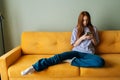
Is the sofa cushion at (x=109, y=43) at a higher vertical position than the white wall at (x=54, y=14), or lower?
lower

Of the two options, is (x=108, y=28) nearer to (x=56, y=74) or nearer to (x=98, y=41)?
(x=98, y=41)

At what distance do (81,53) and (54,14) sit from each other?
3.21ft

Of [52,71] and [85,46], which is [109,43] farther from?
[52,71]

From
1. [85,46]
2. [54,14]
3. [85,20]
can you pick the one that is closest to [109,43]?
[85,46]

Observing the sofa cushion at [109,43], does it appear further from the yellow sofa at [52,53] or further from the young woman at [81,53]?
the young woman at [81,53]

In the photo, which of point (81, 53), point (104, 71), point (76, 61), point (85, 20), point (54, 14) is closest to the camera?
point (104, 71)

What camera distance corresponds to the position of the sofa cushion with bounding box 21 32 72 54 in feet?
9.71

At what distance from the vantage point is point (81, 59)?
2461 millimetres

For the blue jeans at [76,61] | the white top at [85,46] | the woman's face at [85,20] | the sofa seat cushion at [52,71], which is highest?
the woman's face at [85,20]

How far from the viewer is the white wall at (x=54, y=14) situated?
3.21 meters

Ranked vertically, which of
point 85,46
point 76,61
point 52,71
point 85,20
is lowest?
point 52,71

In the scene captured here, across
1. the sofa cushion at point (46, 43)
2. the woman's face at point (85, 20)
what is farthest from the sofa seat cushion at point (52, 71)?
the woman's face at point (85, 20)

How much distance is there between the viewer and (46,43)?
2982 mm

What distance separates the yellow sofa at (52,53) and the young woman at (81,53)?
0.23ft
